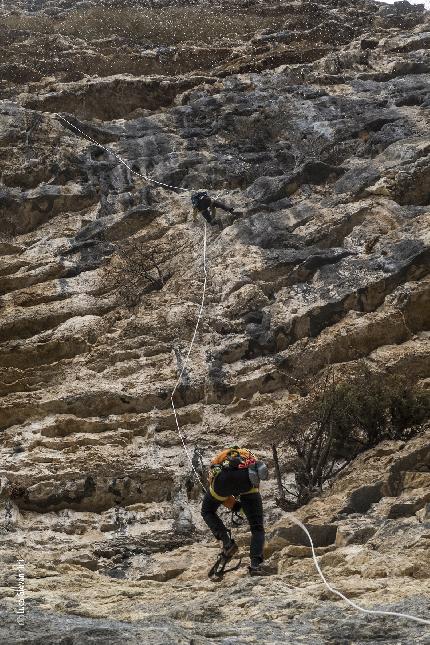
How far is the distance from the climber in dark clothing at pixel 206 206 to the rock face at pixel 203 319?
0.67 feet

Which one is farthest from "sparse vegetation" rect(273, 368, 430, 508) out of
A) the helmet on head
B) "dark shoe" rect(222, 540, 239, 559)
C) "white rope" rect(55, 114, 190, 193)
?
"white rope" rect(55, 114, 190, 193)

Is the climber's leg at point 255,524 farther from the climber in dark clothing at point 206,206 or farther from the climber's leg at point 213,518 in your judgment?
the climber in dark clothing at point 206,206

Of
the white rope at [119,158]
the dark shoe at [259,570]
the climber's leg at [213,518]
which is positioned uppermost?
the white rope at [119,158]

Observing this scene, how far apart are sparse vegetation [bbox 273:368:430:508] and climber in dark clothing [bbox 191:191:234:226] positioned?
6.18m

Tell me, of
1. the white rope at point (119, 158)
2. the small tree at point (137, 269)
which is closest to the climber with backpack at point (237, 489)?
the small tree at point (137, 269)

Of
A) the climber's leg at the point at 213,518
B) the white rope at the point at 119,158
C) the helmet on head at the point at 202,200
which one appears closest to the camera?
the climber's leg at the point at 213,518

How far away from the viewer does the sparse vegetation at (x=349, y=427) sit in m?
10.5

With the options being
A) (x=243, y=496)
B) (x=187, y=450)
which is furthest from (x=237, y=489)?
(x=187, y=450)

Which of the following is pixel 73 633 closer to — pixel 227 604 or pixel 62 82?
pixel 227 604

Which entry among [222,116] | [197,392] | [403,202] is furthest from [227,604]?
[222,116]

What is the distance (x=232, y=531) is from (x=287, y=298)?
537 centimetres

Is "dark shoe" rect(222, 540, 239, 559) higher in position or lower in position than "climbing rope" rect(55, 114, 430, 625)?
lower

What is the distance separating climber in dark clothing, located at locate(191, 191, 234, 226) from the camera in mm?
16375

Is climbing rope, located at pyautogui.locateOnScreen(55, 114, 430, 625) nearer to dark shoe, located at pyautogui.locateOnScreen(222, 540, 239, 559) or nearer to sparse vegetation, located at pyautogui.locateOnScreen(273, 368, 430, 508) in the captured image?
dark shoe, located at pyautogui.locateOnScreen(222, 540, 239, 559)
